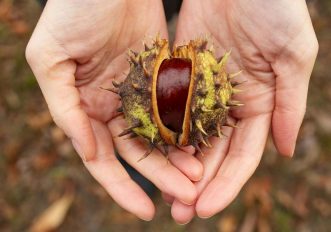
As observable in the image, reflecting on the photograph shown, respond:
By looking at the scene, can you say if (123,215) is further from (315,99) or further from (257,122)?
(315,99)

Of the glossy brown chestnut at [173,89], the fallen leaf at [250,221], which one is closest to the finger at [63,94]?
the glossy brown chestnut at [173,89]

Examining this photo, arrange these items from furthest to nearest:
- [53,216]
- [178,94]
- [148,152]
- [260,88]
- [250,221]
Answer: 1. [53,216]
2. [250,221]
3. [260,88]
4. [148,152]
5. [178,94]

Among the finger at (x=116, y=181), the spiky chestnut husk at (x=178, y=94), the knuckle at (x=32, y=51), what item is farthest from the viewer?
the knuckle at (x=32, y=51)

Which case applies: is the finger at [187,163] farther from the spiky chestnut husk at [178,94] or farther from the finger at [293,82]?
the finger at [293,82]

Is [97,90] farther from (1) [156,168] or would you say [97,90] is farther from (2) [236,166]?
(2) [236,166]

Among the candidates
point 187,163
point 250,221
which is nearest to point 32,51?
point 187,163

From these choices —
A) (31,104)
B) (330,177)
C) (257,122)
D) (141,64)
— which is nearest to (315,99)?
(330,177)
